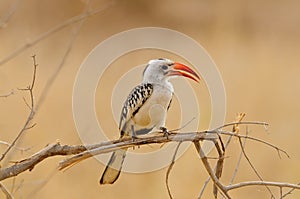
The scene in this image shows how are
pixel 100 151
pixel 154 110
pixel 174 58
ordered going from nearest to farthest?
1. pixel 100 151
2. pixel 154 110
3. pixel 174 58

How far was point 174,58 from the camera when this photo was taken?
446cm

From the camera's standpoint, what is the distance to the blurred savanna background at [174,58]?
3162 millimetres

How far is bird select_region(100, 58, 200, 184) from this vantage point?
1.54 metres

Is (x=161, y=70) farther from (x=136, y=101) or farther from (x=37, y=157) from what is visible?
(x=37, y=157)

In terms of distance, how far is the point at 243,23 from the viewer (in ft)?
18.7

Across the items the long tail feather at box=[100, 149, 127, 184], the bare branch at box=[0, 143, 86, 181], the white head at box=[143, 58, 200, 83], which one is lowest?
the bare branch at box=[0, 143, 86, 181]

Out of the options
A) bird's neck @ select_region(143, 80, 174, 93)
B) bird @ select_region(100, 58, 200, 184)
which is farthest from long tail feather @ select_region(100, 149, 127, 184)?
bird's neck @ select_region(143, 80, 174, 93)

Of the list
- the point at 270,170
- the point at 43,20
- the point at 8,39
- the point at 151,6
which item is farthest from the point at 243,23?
the point at 270,170

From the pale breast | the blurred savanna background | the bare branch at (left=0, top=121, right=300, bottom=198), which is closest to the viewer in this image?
the bare branch at (left=0, top=121, right=300, bottom=198)

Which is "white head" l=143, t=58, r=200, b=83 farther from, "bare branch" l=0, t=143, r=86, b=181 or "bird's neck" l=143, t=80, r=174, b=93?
"bare branch" l=0, t=143, r=86, b=181

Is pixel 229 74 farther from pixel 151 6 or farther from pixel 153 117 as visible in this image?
pixel 153 117

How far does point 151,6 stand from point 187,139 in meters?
5.35

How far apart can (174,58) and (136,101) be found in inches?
115

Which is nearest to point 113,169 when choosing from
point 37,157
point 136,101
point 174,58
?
point 136,101
